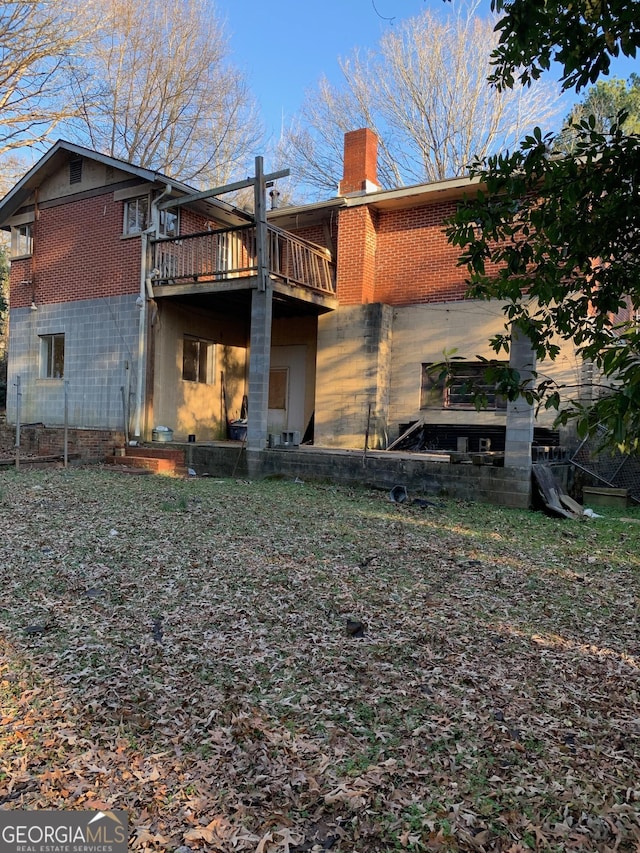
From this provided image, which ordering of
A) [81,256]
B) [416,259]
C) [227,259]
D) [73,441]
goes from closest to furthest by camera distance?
[416,259]
[73,441]
[81,256]
[227,259]

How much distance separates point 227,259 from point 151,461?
534 cm

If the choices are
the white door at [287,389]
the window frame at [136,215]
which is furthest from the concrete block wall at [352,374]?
the window frame at [136,215]

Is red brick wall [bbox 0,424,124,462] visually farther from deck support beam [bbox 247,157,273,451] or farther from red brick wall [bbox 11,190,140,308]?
deck support beam [bbox 247,157,273,451]

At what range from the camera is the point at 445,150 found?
75.5ft

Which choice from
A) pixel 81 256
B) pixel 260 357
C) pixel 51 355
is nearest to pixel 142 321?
pixel 81 256

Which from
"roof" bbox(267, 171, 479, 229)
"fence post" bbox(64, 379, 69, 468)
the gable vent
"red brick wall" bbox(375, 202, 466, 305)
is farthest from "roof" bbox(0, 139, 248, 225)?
"fence post" bbox(64, 379, 69, 468)

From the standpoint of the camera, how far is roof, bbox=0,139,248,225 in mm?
12352

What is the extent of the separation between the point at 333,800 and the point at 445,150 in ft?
80.3

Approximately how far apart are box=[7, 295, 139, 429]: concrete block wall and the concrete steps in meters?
0.94

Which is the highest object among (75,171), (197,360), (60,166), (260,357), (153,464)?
(60,166)

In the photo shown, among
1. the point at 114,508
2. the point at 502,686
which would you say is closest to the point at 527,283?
the point at 502,686

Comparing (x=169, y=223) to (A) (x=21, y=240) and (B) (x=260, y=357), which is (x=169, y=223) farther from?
(A) (x=21, y=240)

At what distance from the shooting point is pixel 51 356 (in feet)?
48.2

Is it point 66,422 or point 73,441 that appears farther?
point 73,441
